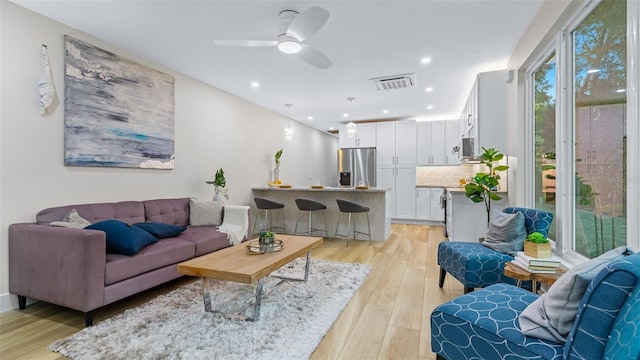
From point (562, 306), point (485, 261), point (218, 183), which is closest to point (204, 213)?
Answer: point (218, 183)

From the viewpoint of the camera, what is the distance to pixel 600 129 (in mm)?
1883

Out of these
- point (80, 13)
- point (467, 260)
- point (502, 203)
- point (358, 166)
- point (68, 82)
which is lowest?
point (467, 260)

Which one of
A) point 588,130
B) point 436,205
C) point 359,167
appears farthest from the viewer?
point 359,167

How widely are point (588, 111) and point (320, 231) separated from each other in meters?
4.08

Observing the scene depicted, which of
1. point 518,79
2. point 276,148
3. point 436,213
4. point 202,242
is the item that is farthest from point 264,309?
point 436,213

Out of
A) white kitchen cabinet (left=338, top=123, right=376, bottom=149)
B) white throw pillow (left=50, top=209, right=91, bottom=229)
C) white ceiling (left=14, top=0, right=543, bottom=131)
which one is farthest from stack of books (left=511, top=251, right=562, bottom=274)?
Answer: white kitchen cabinet (left=338, top=123, right=376, bottom=149)

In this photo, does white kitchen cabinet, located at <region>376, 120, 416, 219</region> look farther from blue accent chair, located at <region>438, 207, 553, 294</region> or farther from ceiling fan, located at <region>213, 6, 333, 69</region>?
ceiling fan, located at <region>213, 6, 333, 69</region>

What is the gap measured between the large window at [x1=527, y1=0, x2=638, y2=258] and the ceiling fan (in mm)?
1806

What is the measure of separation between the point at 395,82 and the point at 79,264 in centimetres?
423

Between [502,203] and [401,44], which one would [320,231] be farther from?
[401,44]

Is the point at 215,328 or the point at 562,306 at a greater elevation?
the point at 562,306

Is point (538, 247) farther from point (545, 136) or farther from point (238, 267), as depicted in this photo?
point (238, 267)

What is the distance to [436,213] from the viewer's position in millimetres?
6699

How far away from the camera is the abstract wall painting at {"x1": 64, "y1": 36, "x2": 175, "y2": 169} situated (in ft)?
9.38
